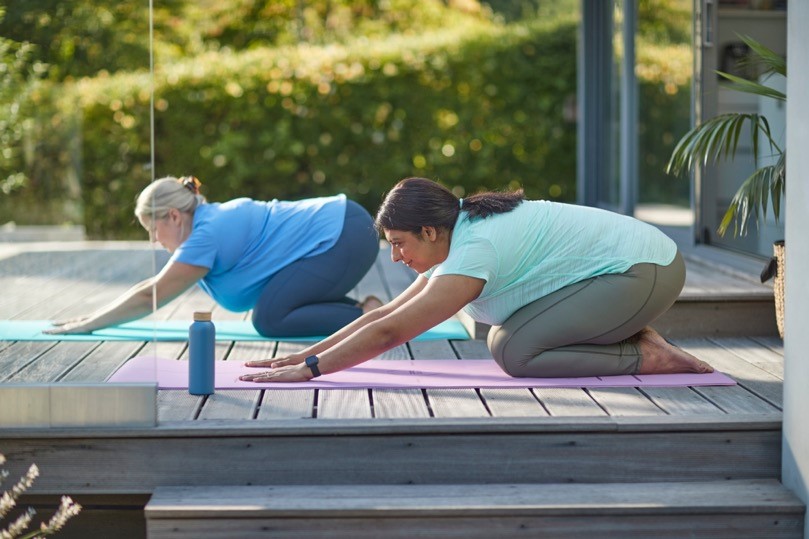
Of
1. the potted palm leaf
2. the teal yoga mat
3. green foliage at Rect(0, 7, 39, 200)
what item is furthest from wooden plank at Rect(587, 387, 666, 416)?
green foliage at Rect(0, 7, 39, 200)

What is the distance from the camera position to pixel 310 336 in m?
4.43

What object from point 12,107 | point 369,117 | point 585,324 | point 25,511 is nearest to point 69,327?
point 25,511

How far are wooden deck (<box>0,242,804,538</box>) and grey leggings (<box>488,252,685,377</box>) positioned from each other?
174 millimetres

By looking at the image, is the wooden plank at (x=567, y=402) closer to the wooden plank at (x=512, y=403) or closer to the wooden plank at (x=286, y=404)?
the wooden plank at (x=512, y=403)

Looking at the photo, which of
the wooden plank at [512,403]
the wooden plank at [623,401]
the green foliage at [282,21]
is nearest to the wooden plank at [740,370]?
the wooden plank at [623,401]

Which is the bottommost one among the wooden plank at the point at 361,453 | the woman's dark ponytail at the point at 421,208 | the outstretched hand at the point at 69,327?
the wooden plank at the point at 361,453

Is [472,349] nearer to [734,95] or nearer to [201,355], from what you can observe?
[201,355]

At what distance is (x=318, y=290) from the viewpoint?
14.5 feet

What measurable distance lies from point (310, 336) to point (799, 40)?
2265mm

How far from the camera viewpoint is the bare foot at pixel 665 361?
3.55 m

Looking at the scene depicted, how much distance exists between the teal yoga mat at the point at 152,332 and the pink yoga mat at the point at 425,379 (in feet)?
0.50

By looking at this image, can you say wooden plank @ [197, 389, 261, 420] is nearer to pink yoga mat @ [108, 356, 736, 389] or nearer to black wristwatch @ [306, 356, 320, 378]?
pink yoga mat @ [108, 356, 736, 389]

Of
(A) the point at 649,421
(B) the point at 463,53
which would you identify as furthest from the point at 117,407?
(B) the point at 463,53

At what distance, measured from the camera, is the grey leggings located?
3.45 meters
